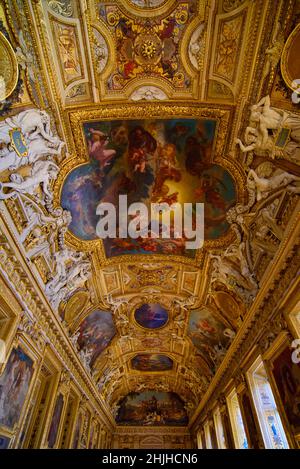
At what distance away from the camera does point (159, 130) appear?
8.65 meters

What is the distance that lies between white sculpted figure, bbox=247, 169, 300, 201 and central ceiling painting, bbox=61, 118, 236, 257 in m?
1.14

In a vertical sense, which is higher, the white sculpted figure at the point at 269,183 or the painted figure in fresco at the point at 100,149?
the painted figure in fresco at the point at 100,149

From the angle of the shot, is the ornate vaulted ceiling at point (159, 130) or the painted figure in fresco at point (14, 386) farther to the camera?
the painted figure in fresco at point (14, 386)

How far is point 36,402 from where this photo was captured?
379 inches

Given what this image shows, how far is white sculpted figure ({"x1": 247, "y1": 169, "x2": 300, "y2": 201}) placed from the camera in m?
6.71

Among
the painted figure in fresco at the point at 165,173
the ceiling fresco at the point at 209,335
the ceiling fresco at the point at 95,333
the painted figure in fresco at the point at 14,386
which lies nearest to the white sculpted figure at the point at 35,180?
the painted figure in fresco at the point at 165,173

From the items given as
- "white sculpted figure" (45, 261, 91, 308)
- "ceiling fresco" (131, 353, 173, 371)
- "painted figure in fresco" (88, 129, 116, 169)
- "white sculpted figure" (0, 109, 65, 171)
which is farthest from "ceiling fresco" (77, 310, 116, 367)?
"white sculpted figure" (0, 109, 65, 171)

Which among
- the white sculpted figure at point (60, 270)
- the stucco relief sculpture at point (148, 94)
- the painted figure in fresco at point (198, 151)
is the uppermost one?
the stucco relief sculpture at point (148, 94)

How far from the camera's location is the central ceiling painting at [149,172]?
8.57 metres

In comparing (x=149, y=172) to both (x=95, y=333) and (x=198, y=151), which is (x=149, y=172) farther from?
(x=95, y=333)

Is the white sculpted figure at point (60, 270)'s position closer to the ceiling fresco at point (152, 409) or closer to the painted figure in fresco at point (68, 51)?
the painted figure in fresco at point (68, 51)

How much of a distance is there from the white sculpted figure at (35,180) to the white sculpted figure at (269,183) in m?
Answer: 5.98
